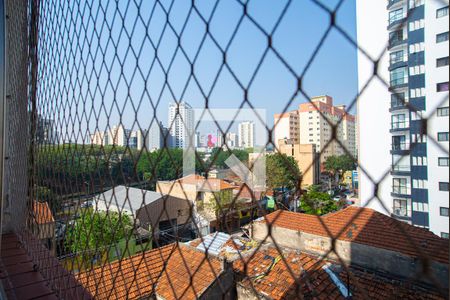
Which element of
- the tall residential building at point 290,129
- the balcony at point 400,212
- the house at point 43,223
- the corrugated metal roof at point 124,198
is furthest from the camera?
the house at point 43,223

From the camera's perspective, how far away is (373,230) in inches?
87.6

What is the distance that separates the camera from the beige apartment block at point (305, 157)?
0.34 meters

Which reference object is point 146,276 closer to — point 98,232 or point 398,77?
point 98,232

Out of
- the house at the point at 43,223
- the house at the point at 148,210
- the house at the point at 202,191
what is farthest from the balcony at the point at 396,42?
the house at the point at 43,223

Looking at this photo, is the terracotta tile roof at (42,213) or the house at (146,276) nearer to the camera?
the house at (146,276)

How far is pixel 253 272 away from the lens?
311cm

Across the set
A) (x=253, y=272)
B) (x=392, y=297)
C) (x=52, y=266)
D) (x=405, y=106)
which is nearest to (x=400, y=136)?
(x=405, y=106)

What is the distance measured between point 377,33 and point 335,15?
5 cm

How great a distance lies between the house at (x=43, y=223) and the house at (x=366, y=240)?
917mm

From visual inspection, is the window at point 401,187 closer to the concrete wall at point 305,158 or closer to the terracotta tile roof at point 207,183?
the concrete wall at point 305,158

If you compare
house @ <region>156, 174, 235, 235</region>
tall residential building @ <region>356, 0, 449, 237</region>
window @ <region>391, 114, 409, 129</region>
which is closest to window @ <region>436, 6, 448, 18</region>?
tall residential building @ <region>356, 0, 449, 237</region>

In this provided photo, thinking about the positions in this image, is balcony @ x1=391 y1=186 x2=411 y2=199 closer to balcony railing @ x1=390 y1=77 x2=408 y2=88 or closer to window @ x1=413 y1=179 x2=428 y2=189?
window @ x1=413 y1=179 x2=428 y2=189

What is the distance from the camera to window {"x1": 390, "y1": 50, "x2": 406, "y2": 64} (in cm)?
31

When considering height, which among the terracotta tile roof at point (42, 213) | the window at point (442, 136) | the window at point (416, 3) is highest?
→ the window at point (416, 3)
